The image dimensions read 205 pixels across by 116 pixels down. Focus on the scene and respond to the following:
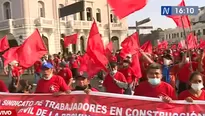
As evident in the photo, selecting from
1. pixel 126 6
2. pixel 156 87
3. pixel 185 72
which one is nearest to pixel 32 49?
pixel 126 6

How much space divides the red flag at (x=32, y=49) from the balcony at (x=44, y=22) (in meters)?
28.2

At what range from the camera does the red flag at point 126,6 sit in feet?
27.5

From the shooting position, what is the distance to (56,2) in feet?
135

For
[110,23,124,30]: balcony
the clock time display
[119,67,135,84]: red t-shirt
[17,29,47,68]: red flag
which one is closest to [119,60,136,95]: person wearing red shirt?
[119,67,135,84]: red t-shirt

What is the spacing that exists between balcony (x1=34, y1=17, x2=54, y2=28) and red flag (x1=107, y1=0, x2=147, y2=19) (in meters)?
29.3

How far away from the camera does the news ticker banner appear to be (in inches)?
210

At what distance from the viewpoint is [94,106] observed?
18.4ft

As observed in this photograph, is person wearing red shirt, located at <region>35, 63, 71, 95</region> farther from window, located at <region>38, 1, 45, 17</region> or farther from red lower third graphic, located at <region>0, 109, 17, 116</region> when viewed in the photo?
window, located at <region>38, 1, 45, 17</region>

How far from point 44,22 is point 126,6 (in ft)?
98.7

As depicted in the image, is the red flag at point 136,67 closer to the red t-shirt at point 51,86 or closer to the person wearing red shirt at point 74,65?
the red t-shirt at point 51,86

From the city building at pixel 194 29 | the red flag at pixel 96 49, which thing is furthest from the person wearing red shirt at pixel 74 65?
the city building at pixel 194 29

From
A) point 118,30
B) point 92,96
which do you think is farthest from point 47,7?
point 92,96

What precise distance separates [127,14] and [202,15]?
277ft

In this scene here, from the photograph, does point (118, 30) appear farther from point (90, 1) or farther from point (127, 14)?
point (127, 14)
